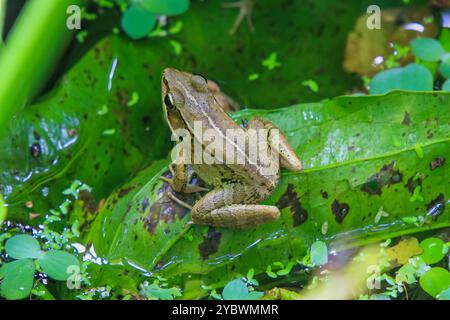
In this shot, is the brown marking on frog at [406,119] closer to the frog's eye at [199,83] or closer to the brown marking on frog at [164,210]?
the frog's eye at [199,83]

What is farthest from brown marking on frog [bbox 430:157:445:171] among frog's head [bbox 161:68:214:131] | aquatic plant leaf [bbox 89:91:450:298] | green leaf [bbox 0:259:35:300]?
green leaf [bbox 0:259:35:300]

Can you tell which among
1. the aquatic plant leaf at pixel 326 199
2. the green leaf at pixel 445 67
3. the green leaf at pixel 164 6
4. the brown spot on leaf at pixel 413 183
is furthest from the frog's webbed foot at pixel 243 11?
the brown spot on leaf at pixel 413 183

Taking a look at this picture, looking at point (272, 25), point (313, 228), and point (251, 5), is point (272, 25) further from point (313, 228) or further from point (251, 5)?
point (313, 228)

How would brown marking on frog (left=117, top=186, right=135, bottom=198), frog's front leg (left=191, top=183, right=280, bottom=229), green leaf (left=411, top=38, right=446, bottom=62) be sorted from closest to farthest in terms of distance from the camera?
frog's front leg (left=191, top=183, right=280, bottom=229) → brown marking on frog (left=117, top=186, right=135, bottom=198) → green leaf (left=411, top=38, right=446, bottom=62)

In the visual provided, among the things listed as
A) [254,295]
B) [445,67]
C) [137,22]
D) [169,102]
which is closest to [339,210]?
[254,295]

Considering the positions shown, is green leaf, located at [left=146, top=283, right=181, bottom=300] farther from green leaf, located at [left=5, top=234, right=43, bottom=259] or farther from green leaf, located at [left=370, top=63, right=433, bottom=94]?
green leaf, located at [left=370, top=63, right=433, bottom=94]

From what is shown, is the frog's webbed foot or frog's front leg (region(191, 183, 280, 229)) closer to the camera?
frog's front leg (region(191, 183, 280, 229))

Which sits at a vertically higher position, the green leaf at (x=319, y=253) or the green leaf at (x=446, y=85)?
the green leaf at (x=446, y=85)
